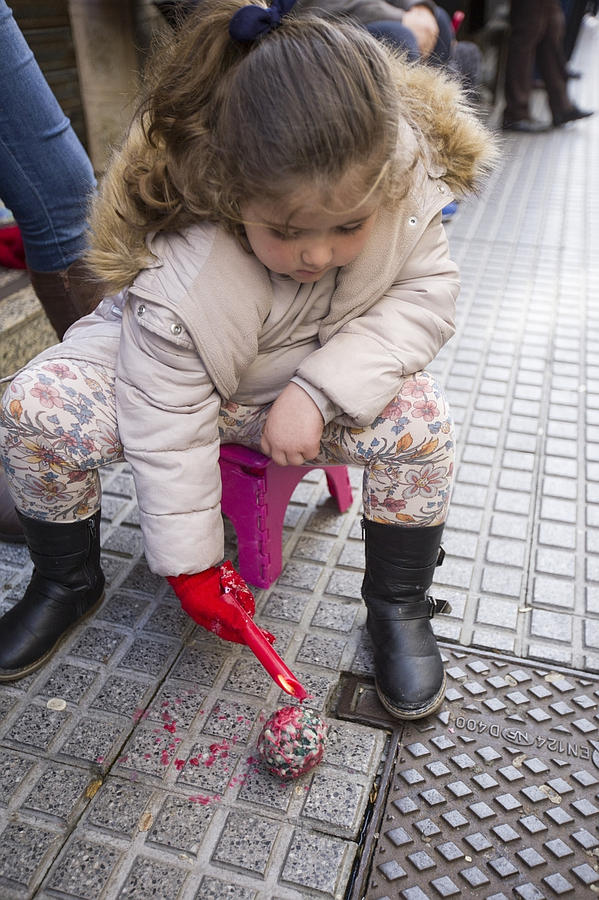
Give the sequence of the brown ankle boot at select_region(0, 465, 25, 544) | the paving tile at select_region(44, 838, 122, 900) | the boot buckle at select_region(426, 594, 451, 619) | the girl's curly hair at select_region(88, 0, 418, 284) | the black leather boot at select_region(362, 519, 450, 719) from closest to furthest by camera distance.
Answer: the girl's curly hair at select_region(88, 0, 418, 284) → the paving tile at select_region(44, 838, 122, 900) → the black leather boot at select_region(362, 519, 450, 719) → the boot buckle at select_region(426, 594, 451, 619) → the brown ankle boot at select_region(0, 465, 25, 544)

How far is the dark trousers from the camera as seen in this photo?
5641mm

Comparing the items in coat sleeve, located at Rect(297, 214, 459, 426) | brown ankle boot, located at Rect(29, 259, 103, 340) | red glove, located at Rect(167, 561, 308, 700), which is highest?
coat sleeve, located at Rect(297, 214, 459, 426)

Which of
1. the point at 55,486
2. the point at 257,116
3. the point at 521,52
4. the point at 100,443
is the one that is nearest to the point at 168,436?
the point at 100,443

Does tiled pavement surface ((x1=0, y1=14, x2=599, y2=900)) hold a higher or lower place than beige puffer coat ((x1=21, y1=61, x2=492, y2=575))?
lower

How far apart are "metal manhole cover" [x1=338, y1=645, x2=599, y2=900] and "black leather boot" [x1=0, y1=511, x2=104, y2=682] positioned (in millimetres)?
545

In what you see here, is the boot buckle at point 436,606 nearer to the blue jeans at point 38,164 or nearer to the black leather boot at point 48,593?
the black leather boot at point 48,593

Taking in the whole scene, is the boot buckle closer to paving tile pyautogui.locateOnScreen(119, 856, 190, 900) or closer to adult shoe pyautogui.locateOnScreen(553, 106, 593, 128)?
paving tile pyautogui.locateOnScreen(119, 856, 190, 900)

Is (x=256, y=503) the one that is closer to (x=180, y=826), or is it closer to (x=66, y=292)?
(x=180, y=826)

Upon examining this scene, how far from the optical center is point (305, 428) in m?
1.29

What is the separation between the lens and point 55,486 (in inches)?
53.3

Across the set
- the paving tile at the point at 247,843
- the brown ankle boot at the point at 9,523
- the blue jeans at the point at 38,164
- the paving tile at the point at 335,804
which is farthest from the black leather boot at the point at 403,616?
the blue jeans at the point at 38,164

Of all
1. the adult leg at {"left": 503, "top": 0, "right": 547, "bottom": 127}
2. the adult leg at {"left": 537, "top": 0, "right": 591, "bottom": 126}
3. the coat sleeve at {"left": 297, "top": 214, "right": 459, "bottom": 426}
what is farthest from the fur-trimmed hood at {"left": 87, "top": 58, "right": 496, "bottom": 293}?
the adult leg at {"left": 537, "top": 0, "right": 591, "bottom": 126}

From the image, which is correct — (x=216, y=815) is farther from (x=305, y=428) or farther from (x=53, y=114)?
(x=53, y=114)

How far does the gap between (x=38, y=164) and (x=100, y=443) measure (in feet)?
2.34
